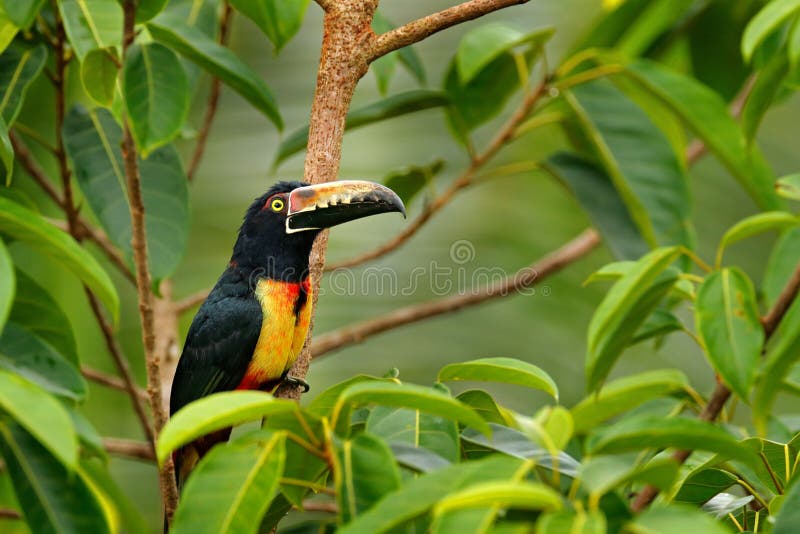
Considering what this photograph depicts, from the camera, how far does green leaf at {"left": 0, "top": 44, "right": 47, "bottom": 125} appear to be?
10.6 feet

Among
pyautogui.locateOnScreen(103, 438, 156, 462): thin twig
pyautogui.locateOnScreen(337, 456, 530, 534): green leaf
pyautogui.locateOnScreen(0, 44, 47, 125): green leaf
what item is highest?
pyautogui.locateOnScreen(0, 44, 47, 125): green leaf

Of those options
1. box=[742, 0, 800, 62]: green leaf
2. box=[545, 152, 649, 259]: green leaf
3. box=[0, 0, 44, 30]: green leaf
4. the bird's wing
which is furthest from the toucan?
box=[742, 0, 800, 62]: green leaf

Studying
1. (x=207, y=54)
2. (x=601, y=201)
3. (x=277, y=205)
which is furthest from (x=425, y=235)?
(x=207, y=54)

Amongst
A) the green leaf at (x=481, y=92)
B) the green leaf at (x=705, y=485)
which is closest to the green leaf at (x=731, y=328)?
the green leaf at (x=705, y=485)

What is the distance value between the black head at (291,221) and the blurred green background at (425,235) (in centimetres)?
172

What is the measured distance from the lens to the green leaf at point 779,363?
6.77ft

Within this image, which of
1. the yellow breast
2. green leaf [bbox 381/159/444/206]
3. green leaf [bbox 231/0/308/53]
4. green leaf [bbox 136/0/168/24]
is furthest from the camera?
green leaf [bbox 381/159/444/206]

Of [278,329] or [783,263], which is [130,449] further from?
[783,263]

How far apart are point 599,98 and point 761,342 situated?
2.15m

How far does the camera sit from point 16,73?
129 inches

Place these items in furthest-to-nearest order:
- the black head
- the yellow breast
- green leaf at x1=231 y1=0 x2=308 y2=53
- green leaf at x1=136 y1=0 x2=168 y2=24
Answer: the yellow breast < the black head < green leaf at x1=231 y1=0 x2=308 y2=53 < green leaf at x1=136 y1=0 x2=168 y2=24

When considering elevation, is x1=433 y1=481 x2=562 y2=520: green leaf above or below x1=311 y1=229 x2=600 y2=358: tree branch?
above

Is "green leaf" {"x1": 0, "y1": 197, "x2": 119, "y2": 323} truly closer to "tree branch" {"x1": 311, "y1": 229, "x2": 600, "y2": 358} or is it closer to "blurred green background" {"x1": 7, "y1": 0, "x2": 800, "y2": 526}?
"tree branch" {"x1": 311, "y1": 229, "x2": 600, "y2": 358}

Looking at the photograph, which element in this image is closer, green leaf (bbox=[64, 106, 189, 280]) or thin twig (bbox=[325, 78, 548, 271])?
green leaf (bbox=[64, 106, 189, 280])
